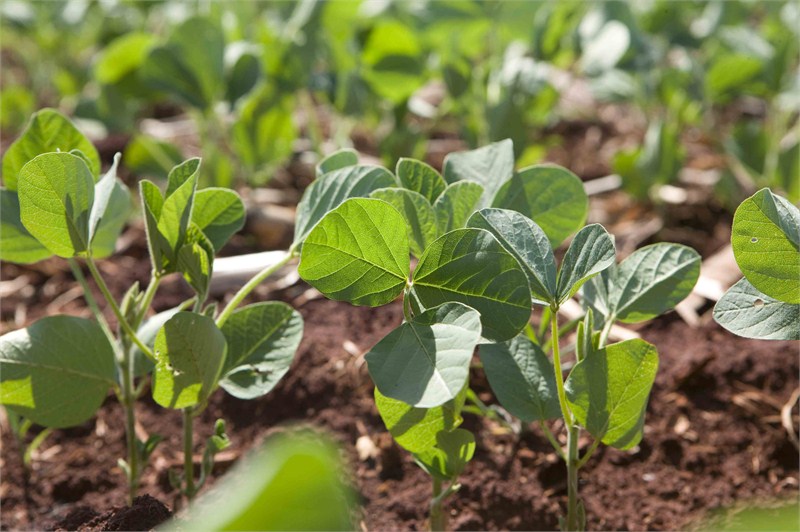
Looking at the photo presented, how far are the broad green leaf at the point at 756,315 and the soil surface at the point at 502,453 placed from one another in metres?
0.38

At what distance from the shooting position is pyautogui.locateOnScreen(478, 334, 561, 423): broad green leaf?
941 mm

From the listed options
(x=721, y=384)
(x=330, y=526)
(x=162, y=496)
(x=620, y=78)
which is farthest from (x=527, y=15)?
(x=330, y=526)

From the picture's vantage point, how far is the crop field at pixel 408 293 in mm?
838

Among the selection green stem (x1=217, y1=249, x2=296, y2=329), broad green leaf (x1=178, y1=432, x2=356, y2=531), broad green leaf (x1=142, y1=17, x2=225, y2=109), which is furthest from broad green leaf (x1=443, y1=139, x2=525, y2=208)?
broad green leaf (x1=142, y1=17, x2=225, y2=109)

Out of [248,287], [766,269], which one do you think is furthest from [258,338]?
[766,269]

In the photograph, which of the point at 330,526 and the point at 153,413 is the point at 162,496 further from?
the point at 330,526

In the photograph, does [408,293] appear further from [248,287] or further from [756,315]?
[756,315]

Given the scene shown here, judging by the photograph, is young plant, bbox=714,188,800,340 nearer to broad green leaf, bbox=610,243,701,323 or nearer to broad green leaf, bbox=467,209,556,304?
broad green leaf, bbox=610,243,701,323

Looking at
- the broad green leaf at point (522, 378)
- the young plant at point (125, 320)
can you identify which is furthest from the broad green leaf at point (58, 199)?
the broad green leaf at point (522, 378)

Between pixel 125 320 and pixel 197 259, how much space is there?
144 millimetres

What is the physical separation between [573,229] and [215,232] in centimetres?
42

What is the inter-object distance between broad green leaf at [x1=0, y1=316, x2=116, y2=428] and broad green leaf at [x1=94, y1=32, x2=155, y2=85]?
115 centimetres

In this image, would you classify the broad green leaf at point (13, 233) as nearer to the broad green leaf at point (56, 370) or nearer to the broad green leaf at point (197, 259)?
the broad green leaf at point (56, 370)

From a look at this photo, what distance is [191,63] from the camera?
182 cm
